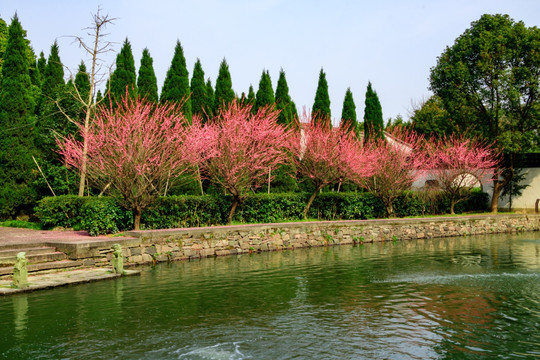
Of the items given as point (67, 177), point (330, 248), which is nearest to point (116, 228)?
point (67, 177)

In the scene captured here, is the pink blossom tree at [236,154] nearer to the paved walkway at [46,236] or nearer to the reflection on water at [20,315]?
the paved walkway at [46,236]

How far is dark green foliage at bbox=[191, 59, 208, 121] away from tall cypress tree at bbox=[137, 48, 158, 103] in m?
3.10

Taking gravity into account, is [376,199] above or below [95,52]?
below

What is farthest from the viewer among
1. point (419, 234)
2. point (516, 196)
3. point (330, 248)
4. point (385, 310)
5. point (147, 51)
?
point (516, 196)

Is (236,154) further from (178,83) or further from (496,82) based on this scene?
(496,82)

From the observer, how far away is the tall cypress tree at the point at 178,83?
2650cm

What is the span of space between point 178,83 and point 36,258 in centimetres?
1498

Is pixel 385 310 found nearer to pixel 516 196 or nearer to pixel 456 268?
pixel 456 268

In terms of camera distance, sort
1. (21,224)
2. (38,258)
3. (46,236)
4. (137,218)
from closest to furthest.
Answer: (38,258), (46,236), (137,218), (21,224)

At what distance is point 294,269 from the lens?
14938 millimetres

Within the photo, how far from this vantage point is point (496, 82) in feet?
100

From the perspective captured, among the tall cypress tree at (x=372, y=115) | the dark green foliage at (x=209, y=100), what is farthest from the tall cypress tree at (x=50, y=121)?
the tall cypress tree at (x=372, y=115)

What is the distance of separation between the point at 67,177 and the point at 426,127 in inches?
1297

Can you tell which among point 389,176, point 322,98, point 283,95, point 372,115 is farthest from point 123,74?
point 372,115
